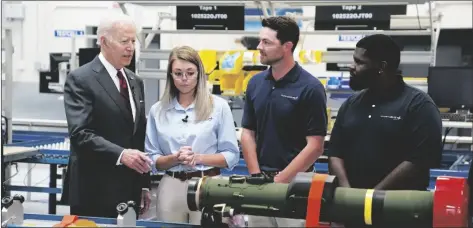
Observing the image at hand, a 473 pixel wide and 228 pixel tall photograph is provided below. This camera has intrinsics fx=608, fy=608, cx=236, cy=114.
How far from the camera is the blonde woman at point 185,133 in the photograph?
2480 mm

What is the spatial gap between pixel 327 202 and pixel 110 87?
1506 mm

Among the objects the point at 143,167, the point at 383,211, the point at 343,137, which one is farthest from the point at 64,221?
the point at 343,137

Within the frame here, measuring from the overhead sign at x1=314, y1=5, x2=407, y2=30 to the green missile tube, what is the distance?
4016mm

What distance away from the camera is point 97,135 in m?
2.51

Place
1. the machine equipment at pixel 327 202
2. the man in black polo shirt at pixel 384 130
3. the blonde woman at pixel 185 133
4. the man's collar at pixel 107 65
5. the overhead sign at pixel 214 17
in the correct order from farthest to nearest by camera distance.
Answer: the overhead sign at pixel 214 17 < the man's collar at pixel 107 65 < the blonde woman at pixel 185 133 < the man in black polo shirt at pixel 384 130 < the machine equipment at pixel 327 202

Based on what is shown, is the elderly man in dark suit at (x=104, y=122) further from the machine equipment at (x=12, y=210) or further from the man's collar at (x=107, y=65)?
the machine equipment at (x=12, y=210)

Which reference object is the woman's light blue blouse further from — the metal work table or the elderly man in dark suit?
the metal work table

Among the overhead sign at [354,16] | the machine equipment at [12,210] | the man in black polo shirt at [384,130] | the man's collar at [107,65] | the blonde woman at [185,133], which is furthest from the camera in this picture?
the overhead sign at [354,16]

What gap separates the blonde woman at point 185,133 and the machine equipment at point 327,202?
1030 mm

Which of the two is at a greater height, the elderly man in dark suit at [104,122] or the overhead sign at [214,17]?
the overhead sign at [214,17]

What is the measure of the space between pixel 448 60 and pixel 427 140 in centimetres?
791

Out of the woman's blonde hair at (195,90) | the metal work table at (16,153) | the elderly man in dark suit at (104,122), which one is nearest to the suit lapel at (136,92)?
the elderly man in dark suit at (104,122)

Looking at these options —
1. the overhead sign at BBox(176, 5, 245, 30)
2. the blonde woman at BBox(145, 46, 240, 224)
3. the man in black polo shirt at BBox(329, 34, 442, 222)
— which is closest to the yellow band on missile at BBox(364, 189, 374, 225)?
the man in black polo shirt at BBox(329, 34, 442, 222)

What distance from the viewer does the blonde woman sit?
8.14 ft
